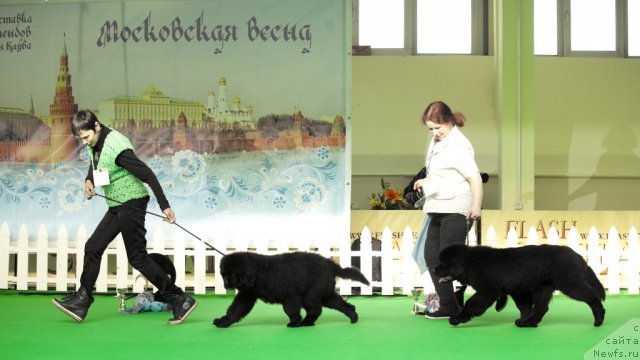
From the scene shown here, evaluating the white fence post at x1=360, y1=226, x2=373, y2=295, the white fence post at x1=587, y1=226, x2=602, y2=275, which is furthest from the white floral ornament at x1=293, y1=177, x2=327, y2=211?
the white fence post at x1=587, y1=226, x2=602, y2=275

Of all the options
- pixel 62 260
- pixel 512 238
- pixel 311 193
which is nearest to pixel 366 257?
pixel 311 193

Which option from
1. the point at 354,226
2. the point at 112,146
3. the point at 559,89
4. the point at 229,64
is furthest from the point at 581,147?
the point at 112,146

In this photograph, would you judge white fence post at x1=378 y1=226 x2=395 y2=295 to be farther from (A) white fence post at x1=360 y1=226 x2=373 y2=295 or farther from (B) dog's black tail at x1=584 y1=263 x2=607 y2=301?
(B) dog's black tail at x1=584 y1=263 x2=607 y2=301

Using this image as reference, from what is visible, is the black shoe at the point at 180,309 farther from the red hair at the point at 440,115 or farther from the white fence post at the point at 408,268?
the white fence post at the point at 408,268

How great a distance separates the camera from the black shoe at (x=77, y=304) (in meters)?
5.96

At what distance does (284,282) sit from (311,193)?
276 cm

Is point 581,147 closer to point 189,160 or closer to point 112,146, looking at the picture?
point 189,160

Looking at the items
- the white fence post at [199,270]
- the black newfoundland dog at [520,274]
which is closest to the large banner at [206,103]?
the white fence post at [199,270]

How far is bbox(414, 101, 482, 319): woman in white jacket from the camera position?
6113mm

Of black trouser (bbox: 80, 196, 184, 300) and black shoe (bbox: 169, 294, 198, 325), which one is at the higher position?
black trouser (bbox: 80, 196, 184, 300)

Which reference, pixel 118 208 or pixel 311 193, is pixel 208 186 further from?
pixel 118 208

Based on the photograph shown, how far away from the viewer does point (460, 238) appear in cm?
613

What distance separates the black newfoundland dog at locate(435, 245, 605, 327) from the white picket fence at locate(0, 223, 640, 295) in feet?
7.57

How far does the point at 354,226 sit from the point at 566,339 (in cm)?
404
